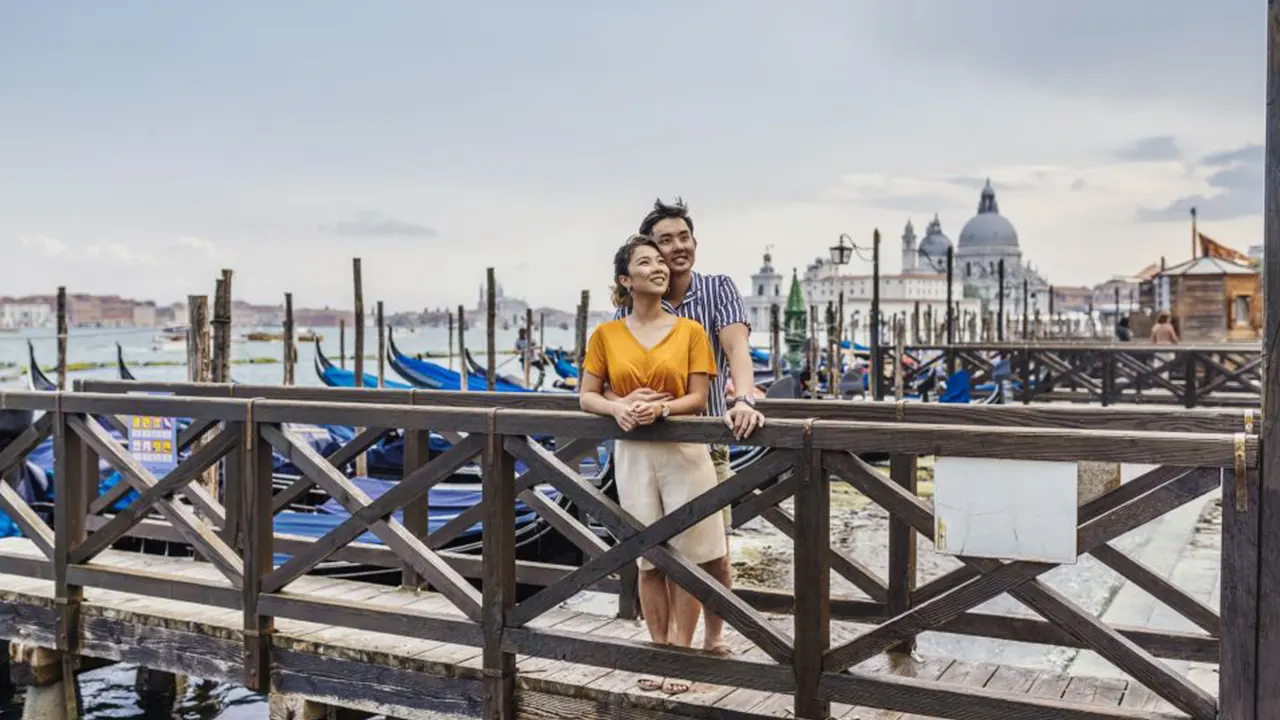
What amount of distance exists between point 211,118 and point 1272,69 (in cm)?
2057

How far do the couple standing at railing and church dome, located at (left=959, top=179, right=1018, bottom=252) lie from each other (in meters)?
120

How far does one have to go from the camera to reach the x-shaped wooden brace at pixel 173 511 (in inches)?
169

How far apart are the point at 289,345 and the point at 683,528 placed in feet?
44.3

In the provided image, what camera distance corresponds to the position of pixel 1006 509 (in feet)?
9.99

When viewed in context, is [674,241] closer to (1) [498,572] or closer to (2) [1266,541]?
(1) [498,572]

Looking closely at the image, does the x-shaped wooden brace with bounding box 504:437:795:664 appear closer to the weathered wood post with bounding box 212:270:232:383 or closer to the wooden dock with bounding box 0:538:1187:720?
the wooden dock with bounding box 0:538:1187:720

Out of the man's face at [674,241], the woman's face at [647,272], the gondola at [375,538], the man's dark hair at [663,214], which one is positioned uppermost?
the man's dark hair at [663,214]

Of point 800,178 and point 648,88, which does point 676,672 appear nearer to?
point 648,88

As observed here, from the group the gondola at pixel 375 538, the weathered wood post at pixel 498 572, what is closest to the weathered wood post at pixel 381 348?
the gondola at pixel 375 538

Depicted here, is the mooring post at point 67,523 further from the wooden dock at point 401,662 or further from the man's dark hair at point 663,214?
the man's dark hair at point 663,214

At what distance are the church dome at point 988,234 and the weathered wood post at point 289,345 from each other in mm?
108824

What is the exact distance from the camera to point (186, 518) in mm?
4371

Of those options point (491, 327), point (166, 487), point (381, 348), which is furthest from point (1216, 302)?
point (166, 487)

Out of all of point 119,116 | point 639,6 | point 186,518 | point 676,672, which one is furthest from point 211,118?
point 676,672
